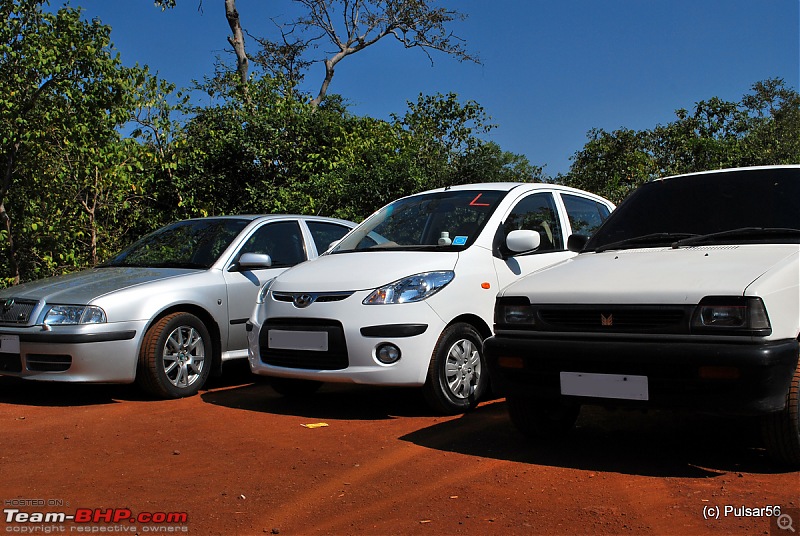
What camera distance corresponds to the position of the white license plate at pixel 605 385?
411 centimetres

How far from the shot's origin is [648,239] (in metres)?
5.07

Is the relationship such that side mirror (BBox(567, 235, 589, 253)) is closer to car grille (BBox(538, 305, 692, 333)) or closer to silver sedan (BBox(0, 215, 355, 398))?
car grille (BBox(538, 305, 692, 333))

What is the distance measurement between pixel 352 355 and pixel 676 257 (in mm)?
2297

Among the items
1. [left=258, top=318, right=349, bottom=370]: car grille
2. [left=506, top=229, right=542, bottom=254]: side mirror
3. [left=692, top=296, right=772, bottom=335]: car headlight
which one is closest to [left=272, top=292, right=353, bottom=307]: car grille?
[left=258, top=318, right=349, bottom=370]: car grille

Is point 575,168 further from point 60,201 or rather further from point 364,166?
point 60,201

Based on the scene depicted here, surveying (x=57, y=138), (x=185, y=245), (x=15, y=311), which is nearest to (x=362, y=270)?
(x=185, y=245)

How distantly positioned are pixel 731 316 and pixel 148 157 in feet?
30.8

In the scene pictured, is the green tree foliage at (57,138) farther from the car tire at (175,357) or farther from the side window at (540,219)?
the side window at (540,219)

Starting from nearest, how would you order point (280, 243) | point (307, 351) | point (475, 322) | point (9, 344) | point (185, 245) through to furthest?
point (307, 351) < point (475, 322) < point (9, 344) < point (185, 245) < point (280, 243)

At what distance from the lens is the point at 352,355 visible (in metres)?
5.71

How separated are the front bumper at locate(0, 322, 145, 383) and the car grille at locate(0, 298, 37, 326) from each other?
0.09 m

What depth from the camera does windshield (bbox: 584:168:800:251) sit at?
4744mm

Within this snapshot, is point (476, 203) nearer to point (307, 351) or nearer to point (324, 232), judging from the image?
point (307, 351)

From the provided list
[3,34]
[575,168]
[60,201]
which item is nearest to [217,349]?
[60,201]
